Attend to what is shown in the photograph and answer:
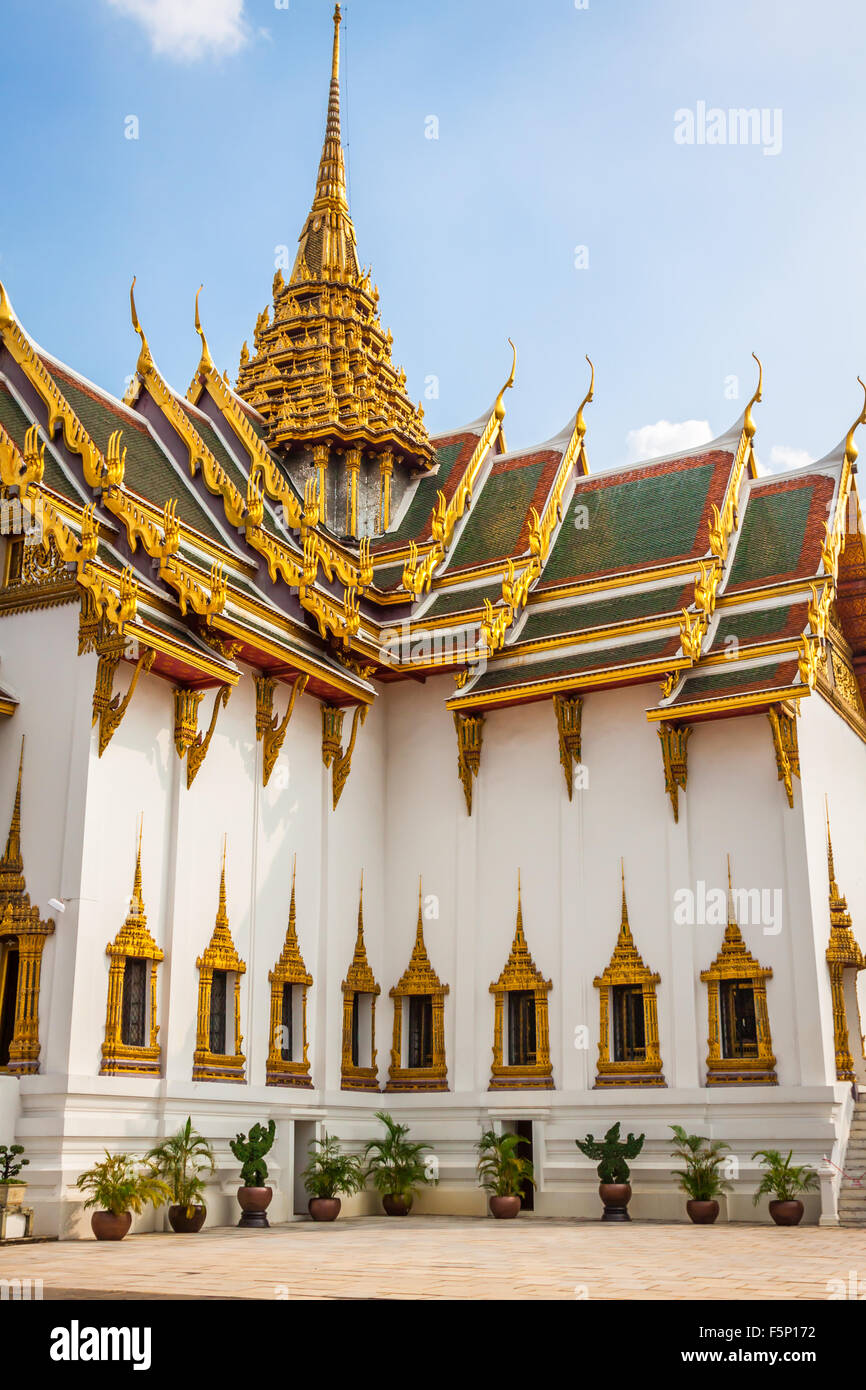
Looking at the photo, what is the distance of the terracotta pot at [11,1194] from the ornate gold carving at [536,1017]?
550cm

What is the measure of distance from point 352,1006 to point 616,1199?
3456 mm

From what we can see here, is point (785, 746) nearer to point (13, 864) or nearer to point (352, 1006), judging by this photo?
point (352, 1006)

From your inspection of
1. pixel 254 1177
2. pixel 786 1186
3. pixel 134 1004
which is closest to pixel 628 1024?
pixel 786 1186

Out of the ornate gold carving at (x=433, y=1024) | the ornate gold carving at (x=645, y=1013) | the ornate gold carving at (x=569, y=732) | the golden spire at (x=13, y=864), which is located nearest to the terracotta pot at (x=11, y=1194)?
the golden spire at (x=13, y=864)

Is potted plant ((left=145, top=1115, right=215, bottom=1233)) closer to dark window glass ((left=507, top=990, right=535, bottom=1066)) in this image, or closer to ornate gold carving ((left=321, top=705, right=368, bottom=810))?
dark window glass ((left=507, top=990, right=535, bottom=1066))

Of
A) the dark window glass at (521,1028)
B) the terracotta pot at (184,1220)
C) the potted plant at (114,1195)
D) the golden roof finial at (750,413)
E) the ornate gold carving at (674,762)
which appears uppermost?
the golden roof finial at (750,413)

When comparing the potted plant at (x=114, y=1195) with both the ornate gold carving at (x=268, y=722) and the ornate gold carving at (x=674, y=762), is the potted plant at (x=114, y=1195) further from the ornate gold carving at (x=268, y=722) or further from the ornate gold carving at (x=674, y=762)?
the ornate gold carving at (x=674, y=762)

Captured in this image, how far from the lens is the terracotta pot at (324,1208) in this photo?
13.4 metres

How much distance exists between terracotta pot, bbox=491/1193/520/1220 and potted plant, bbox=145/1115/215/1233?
2945 millimetres

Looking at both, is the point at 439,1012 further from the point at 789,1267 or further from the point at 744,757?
the point at 789,1267

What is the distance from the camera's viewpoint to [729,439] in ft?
57.5

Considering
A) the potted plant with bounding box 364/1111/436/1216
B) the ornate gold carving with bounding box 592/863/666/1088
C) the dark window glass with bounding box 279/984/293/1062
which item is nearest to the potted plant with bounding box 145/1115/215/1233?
the dark window glass with bounding box 279/984/293/1062

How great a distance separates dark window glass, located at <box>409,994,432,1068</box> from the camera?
15391 millimetres

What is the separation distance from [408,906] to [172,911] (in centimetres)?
376
